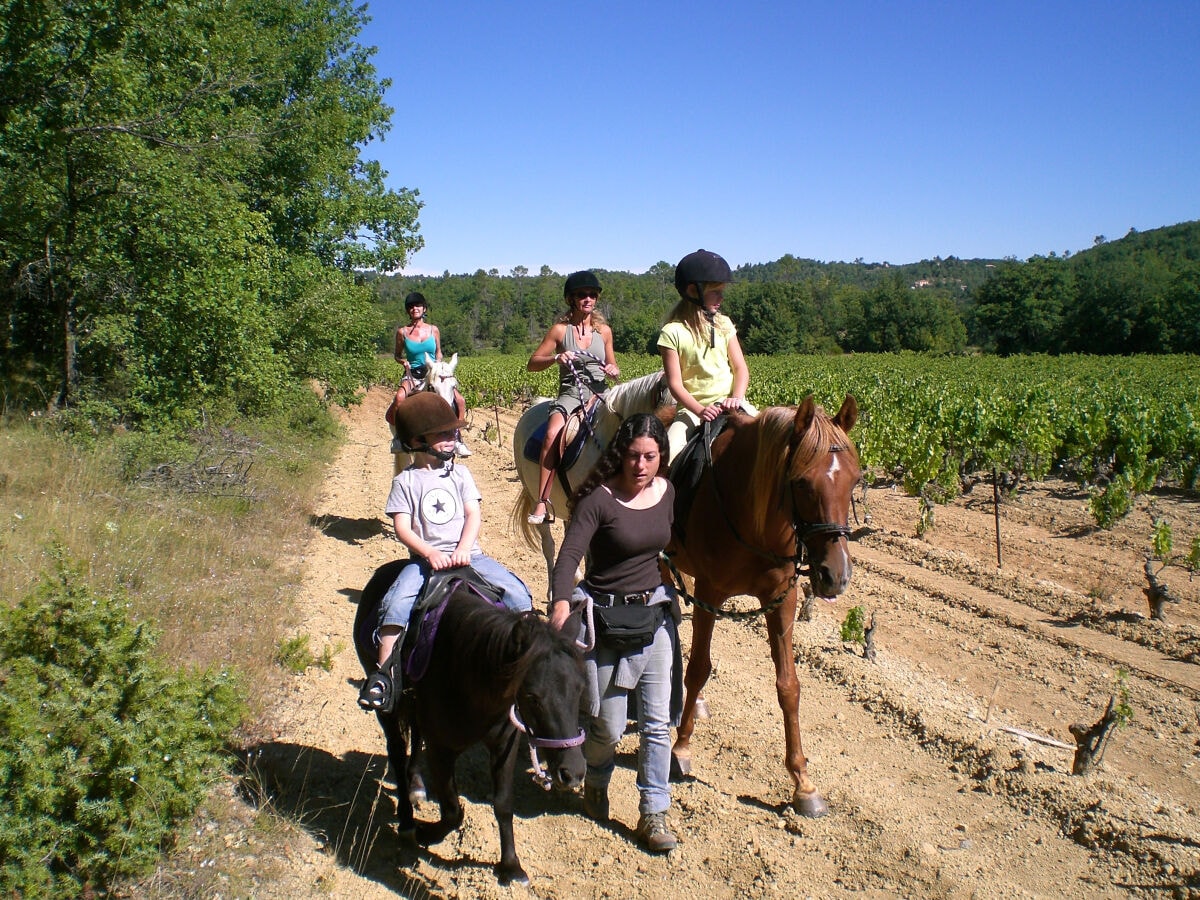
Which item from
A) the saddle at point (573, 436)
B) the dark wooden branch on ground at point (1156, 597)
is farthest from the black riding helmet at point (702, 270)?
the dark wooden branch on ground at point (1156, 597)

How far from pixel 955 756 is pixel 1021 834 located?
82cm

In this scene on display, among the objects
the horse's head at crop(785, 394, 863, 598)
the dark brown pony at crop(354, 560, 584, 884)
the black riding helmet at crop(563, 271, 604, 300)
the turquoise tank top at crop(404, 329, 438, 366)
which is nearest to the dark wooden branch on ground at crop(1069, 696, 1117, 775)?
the horse's head at crop(785, 394, 863, 598)

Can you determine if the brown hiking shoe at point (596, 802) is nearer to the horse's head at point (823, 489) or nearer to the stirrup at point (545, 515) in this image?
the horse's head at point (823, 489)

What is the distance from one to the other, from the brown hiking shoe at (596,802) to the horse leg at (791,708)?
1034 millimetres

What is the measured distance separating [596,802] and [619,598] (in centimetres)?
120

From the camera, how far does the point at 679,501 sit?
508cm

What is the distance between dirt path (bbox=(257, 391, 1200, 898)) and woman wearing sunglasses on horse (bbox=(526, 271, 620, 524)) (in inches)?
84.5

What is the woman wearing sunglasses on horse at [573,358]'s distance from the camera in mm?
6367

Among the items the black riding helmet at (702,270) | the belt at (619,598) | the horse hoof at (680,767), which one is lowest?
the horse hoof at (680,767)

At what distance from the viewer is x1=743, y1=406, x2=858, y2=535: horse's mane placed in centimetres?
404

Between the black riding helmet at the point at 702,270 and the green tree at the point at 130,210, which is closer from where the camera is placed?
the black riding helmet at the point at 702,270

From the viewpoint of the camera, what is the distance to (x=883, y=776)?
4801 mm

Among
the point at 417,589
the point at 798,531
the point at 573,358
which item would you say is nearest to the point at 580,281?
the point at 573,358

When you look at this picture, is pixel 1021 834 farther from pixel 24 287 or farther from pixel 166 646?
pixel 24 287
